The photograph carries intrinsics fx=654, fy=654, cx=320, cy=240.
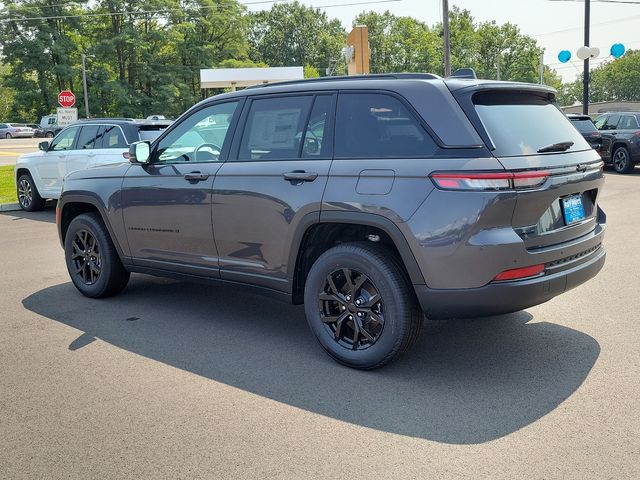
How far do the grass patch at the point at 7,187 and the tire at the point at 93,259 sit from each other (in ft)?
28.2

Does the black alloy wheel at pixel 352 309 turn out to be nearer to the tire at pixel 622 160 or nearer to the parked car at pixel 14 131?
the tire at pixel 622 160

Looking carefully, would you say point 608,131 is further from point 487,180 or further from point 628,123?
point 487,180

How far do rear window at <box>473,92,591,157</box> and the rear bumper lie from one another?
0.77m

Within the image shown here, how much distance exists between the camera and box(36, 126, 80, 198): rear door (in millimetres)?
11719

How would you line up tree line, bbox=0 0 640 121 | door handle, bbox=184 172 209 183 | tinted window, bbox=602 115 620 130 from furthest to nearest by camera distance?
tree line, bbox=0 0 640 121 < tinted window, bbox=602 115 620 130 < door handle, bbox=184 172 209 183

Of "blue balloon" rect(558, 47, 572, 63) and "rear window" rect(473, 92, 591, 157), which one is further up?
"blue balloon" rect(558, 47, 572, 63)

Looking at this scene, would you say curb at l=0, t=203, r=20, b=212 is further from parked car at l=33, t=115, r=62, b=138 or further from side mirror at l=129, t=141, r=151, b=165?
parked car at l=33, t=115, r=62, b=138

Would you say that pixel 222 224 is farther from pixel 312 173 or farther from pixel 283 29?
pixel 283 29

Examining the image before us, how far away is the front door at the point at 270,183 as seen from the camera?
4.38 metres

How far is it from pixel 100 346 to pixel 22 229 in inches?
262

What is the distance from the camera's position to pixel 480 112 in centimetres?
393

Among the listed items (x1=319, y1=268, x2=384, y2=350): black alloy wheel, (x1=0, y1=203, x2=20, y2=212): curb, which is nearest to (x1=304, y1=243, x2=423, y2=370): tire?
(x1=319, y1=268, x2=384, y2=350): black alloy wheel

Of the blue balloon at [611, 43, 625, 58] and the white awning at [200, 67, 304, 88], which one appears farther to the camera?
the white awning at [200, 67, 304, 88]

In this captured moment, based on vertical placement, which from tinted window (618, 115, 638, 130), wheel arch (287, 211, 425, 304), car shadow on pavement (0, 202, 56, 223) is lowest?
car shadow on pavement (0, 202, 56, 223)
